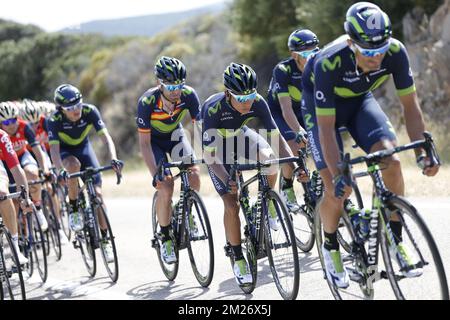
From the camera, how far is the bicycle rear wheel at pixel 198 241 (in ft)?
23.8

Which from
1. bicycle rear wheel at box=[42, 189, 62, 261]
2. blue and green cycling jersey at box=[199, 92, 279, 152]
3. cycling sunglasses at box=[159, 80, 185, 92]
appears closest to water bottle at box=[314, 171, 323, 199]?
blue and green cycling jersey at box=[199, 92, 279, 152]

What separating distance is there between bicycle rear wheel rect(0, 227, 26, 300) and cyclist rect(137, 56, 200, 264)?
1500mm

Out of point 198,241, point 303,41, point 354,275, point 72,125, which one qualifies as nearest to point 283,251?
point 354,275

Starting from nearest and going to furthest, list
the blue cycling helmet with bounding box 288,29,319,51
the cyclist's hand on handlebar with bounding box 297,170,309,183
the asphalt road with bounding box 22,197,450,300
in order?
the asphalt road with bounding box 22,197,450,300
the cyclist's hand on handlebar with bounding box 297,170,309,183
the blue cycling helmet with bounding box 288,29,319,51

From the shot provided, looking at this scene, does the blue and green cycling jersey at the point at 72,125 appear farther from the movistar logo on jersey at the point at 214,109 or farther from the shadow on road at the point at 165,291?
the movistar logo on jersey at the point at 214,109

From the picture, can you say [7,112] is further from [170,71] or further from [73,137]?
[170,71]

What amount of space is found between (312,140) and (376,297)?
1.27m

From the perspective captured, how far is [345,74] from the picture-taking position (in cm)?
525

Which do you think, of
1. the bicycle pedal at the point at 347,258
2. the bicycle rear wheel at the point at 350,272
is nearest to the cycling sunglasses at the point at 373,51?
the bicycle rear wheel at the point at 350,272

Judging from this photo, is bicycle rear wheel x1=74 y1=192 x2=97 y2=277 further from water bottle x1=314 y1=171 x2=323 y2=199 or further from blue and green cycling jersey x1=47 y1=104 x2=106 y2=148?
water bottle x1=314 y1=171 x2=323 y2=199

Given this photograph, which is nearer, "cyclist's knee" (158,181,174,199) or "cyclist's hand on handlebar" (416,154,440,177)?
"cyclist's hand on handlebar" (416,154,440,177)

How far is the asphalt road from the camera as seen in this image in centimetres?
666

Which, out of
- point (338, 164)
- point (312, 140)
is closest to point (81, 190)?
point (312, 140)
